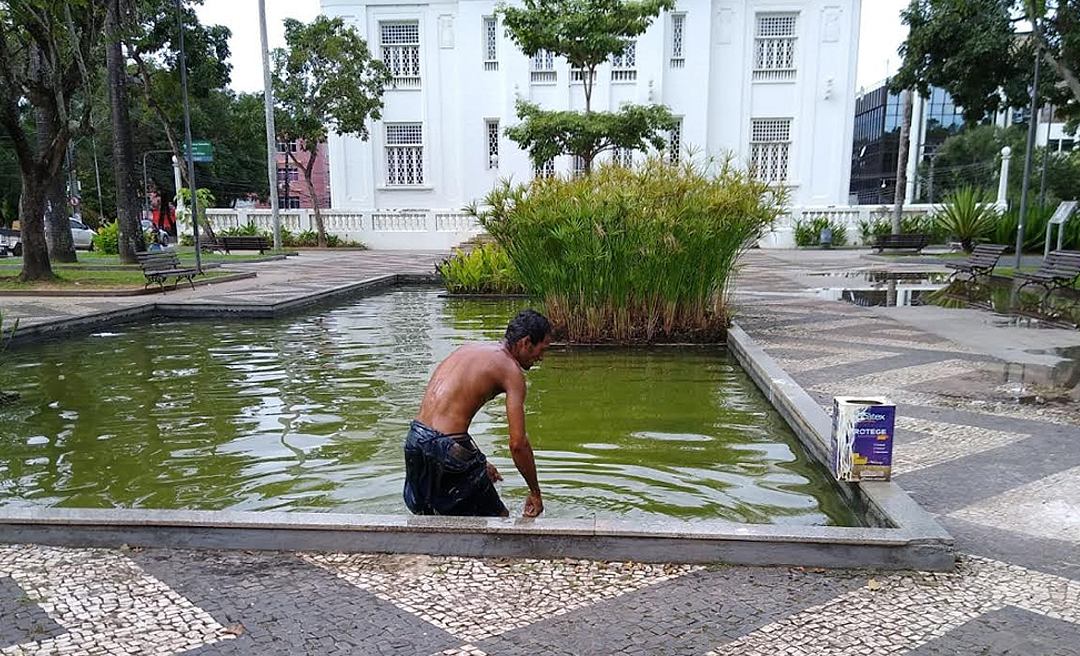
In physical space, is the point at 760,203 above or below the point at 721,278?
above

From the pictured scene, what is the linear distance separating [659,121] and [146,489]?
18.1 meters

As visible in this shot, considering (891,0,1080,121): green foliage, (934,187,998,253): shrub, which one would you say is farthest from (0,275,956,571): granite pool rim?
(934,187,998,253): shrub

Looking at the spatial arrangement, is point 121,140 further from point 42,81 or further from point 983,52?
point 983,52

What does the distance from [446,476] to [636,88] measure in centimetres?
2639

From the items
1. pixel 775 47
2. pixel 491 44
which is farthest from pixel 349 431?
pixel 775 47

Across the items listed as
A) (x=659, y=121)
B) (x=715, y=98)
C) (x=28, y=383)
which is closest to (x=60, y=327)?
(x=28, y=383)

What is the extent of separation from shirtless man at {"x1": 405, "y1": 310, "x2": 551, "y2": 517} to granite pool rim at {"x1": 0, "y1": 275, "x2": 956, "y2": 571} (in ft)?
0.58

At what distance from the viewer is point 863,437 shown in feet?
13.5

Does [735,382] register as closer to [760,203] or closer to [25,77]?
[760,203]

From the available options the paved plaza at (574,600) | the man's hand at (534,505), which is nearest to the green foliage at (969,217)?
the paved plaza at (574,600)

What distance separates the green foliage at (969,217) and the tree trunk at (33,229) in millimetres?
21935

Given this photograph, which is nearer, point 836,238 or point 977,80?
point 977,80

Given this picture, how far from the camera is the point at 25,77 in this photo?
534 inches

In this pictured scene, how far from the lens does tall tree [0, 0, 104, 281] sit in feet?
41.2
